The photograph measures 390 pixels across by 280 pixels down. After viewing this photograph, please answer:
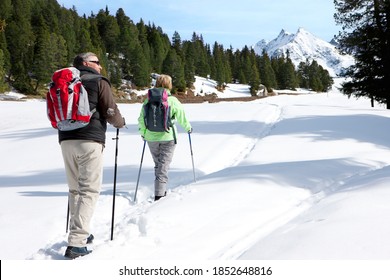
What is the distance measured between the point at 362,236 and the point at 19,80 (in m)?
65.7

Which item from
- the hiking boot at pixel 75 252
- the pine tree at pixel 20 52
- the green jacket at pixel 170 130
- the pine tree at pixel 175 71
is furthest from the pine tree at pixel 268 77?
the hiking boot at pixel 75 252

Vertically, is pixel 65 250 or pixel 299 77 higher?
pixel 299 77

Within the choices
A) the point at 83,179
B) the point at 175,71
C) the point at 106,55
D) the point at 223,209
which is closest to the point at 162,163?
the point at 223,209

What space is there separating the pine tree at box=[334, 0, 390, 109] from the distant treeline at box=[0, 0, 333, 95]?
4704 centimetres

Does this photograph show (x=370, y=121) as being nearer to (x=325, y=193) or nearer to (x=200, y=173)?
(x=200, y=173)

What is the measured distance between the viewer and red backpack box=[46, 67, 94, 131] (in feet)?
12.7

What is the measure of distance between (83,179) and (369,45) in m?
23.4

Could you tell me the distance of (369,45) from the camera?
2316cm

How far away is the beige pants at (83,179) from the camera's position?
4098 mm

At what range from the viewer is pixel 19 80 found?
60844mm

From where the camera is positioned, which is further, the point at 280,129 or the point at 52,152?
the point at 280,129

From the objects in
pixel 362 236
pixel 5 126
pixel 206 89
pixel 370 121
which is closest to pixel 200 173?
pixel 362 236

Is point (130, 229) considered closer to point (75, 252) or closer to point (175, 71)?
point (75, 252)

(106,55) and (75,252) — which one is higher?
(106,55)
